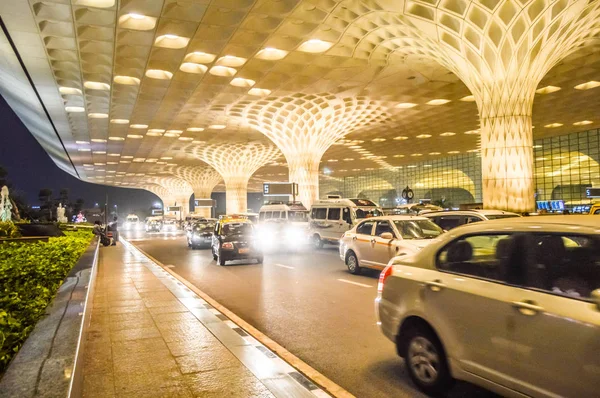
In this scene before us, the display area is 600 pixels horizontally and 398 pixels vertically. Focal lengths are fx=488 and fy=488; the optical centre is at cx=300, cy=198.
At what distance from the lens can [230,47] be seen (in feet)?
57.5

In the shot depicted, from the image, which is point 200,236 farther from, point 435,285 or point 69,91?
point 435,285

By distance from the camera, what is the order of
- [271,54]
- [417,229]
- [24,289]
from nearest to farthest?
[24,289]
[417,229]
[271,54]

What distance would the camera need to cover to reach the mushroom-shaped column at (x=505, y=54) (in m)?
14.3

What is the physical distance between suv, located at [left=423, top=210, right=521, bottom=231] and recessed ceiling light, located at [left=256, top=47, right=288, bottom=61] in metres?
8.55

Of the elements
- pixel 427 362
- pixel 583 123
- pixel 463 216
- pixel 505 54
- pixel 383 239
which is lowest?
pixel 427 362

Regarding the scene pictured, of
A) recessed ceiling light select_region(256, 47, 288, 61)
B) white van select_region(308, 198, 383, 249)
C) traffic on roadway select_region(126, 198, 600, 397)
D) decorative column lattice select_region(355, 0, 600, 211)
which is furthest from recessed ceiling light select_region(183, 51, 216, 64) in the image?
traffic on roadway select_region(126, 198, 600, 397)

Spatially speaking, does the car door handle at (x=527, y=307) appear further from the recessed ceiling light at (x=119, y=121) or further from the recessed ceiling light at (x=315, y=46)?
the recessed ceiling light at (x=119, y=121)

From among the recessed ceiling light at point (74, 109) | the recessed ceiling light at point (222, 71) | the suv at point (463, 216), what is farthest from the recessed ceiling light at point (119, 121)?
the suv at point (463, 216)

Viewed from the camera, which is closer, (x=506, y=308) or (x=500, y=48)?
(x=506, y=308)

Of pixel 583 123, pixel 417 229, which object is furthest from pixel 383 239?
pixel 583 123

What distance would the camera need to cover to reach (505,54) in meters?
15.7

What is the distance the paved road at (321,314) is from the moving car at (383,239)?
52cm

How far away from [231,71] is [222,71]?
1.25 ft

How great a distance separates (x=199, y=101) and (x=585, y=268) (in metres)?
24.3
